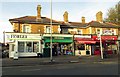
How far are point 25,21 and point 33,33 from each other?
2917 millimetres

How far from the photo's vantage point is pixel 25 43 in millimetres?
36781

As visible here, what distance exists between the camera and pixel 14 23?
126ft

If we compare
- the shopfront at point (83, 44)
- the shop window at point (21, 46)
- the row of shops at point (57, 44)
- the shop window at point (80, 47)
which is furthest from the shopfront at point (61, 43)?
the shop window at point (21, 46)

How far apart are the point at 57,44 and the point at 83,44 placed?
5204mm

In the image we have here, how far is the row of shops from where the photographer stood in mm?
36375

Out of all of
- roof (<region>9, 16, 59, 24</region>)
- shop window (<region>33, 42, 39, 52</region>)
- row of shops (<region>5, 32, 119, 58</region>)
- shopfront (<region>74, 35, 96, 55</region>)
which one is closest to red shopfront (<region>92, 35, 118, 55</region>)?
row of shops (<region>5, 32, 119, 58</region>)

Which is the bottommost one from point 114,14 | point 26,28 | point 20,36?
point 20,36

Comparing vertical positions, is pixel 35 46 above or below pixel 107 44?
below

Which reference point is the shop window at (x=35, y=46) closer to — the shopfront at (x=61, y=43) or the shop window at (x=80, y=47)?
the shopfront at (x=61, y=43)

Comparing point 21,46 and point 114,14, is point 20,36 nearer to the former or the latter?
point 21,46

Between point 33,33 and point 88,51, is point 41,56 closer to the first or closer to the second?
point 33,33

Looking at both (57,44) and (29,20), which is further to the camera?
(29,20)

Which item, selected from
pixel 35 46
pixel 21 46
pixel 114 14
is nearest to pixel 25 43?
pixel 21 46

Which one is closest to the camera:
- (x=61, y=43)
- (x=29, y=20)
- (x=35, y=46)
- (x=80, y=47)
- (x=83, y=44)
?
(x=35, y=46)
